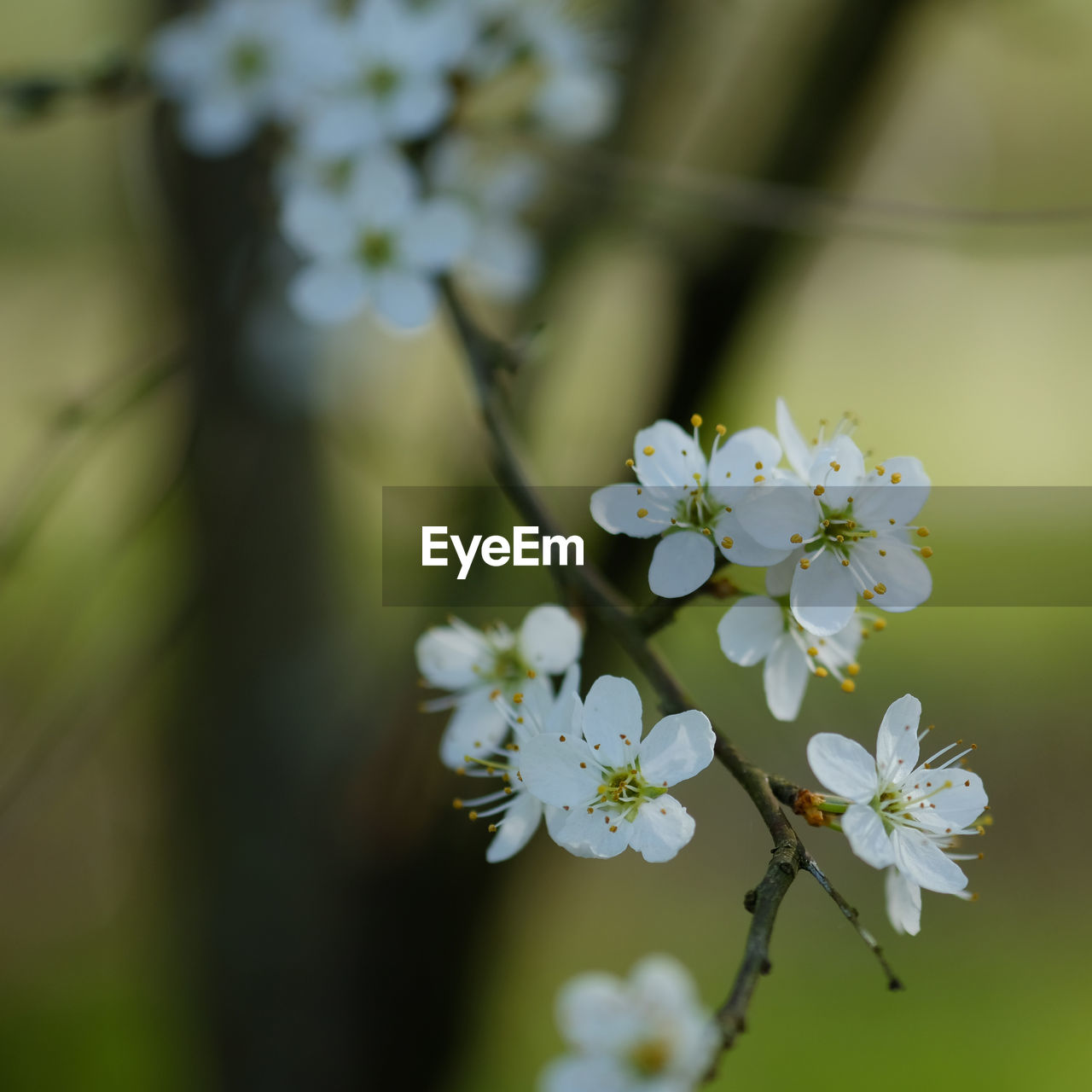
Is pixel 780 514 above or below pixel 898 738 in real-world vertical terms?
above

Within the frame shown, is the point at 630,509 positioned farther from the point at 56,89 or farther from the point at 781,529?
the point at 56,89

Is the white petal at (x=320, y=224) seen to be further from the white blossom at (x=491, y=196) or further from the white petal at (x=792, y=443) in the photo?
the white petal at (x=792, y=443)

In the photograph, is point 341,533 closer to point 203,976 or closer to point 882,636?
point 203,976

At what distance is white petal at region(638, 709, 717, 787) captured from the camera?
580mm

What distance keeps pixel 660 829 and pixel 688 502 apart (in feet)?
0.76

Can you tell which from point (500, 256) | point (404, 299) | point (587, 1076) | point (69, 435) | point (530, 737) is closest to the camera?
point (587, 1076)

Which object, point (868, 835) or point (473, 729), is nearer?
point (868, 835)

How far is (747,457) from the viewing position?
2.12ft

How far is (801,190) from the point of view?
1.55 metres

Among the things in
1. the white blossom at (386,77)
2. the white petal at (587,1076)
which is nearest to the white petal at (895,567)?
the white petal at (587,1076)

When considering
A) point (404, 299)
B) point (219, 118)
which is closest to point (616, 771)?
point (404, 299)

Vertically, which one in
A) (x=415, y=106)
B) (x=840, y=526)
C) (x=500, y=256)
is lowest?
(x=840, y=526)

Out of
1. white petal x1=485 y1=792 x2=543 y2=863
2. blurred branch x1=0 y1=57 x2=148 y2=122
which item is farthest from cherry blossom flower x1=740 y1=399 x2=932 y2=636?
blurred branch x1=0 y1=57 x2=148 y2=122

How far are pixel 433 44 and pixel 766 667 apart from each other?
760 millimetres
